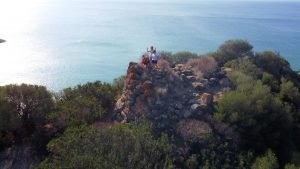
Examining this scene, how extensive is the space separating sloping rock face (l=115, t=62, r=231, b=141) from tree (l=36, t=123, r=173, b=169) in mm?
2149

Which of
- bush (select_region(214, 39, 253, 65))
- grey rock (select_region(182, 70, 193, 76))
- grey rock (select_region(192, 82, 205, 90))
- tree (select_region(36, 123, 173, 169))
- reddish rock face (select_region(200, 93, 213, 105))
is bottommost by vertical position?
tree (select_region(36, 123, 173, 169))

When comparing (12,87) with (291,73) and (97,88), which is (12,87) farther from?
(291,73)

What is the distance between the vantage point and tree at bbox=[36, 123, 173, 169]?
57.3ft

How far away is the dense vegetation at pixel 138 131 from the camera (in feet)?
59.7

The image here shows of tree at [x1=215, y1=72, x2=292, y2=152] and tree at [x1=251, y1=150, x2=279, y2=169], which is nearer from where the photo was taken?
tree at [x1=251, y1=150, x2=279, y2=169]

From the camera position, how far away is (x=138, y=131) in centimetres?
1903

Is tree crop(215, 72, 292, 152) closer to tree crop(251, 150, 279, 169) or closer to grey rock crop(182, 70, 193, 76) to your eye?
tree crop(251, 150, 279, 169)

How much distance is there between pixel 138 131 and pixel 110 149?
1597 millimetres

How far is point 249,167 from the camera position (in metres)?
19.7

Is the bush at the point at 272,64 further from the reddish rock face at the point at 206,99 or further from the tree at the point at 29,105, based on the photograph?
the tree at the point at 29,105

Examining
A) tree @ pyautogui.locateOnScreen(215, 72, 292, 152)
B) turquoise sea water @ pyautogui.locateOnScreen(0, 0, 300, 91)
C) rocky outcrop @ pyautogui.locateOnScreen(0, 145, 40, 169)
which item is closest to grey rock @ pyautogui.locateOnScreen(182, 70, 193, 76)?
tree @ pyautogui.locateOnScreen(215, 72, 292, 152)

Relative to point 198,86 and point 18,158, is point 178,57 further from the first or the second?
point 18,158

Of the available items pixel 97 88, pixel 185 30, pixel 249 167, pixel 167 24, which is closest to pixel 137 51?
pixel 185 30

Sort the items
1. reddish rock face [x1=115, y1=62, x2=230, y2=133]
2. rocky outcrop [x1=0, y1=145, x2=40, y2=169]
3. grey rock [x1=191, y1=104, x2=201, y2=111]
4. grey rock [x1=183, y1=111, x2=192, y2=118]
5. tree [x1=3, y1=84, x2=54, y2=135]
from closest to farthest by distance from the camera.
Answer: rocky outcrop [x1=0, y1=145, x2=40, y2=169] < reddish rock face [x1=115, y1=62, x2=230, y2=133] < grey rock [x1=183, y1=111, x2=192, y2=118] < grey rock [x1=191, y1=104, x2=201, y2=111] < tree [x1=3, y1=84, x2=54, y2=135]
